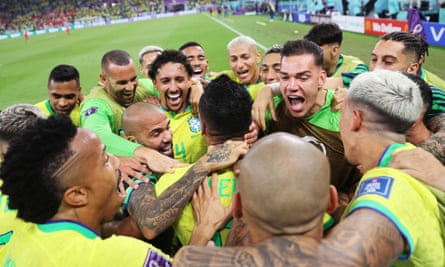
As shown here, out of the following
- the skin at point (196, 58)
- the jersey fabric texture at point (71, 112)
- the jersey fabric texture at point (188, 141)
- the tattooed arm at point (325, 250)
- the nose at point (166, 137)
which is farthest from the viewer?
the skin at point (196, 58)

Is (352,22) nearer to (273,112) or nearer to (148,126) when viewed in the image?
(273,112)

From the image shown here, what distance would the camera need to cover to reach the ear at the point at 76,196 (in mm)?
1751

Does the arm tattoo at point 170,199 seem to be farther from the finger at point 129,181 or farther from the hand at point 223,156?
the finger at point 129,181

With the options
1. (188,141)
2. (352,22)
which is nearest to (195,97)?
(188,141)

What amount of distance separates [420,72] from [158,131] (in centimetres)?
312

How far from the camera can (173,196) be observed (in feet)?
6.73

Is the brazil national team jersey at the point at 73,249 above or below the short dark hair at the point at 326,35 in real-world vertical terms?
below

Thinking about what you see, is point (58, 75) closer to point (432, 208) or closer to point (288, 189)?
point (288, 189)

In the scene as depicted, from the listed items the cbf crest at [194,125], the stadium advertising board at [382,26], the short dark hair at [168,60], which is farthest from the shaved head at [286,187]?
the stadium advertising board at [382,26]

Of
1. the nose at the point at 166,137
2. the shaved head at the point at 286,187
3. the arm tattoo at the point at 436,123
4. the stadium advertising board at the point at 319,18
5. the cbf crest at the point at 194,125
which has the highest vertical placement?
the stadium advertising board at the point at 319,18

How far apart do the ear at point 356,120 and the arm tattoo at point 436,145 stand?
0.78m

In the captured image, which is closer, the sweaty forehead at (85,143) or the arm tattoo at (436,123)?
the sweaty forehead at (85,143)

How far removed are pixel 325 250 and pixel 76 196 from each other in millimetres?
1253

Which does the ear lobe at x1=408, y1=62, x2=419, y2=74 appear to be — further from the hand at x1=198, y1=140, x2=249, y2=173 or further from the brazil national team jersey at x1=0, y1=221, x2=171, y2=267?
the brazil national team jersey at x1=0, y1=221, x2=171, y2=267
